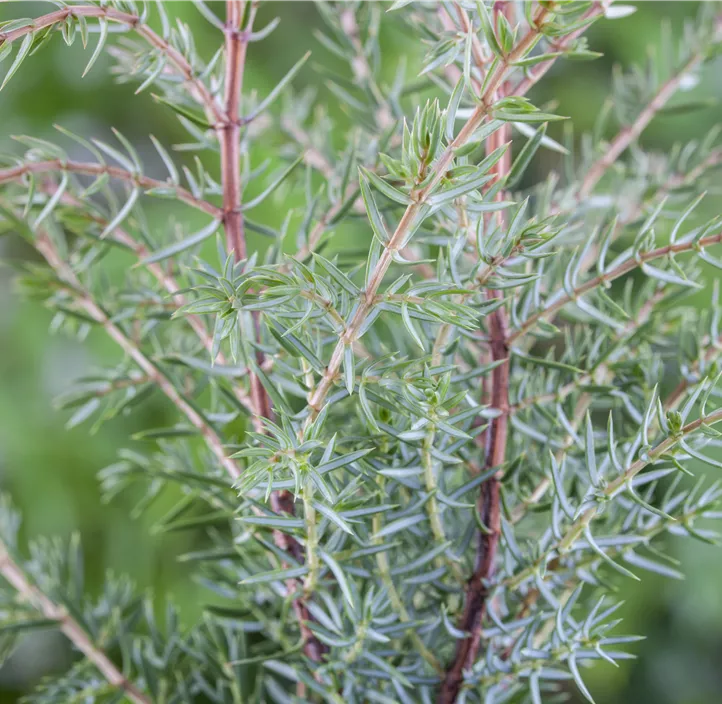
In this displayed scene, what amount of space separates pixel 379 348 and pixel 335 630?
10 cm

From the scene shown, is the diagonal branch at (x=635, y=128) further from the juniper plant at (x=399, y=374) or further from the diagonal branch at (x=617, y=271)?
the diagonal branch at (x=617, y=271)

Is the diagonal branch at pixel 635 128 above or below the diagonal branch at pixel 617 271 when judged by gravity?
above

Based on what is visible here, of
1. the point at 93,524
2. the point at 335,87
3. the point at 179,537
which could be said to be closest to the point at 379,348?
the point at 335,87

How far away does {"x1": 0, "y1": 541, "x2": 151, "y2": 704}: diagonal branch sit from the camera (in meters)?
0.34

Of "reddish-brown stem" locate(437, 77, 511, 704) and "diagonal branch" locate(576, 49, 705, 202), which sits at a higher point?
"diagonal branch" locate(576, 49, 705, 202)

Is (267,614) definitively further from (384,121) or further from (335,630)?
(384,121)

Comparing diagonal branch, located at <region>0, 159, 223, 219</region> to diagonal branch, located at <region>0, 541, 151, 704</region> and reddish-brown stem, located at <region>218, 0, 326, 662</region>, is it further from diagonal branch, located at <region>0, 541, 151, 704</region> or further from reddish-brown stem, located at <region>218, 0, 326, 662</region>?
diagonal branch, located at <region>0, 541, 151, 704</region>

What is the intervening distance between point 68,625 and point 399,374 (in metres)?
0.22

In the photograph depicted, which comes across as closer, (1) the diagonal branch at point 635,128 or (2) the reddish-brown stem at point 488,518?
(2) the reddish-brown stem at point 488,518

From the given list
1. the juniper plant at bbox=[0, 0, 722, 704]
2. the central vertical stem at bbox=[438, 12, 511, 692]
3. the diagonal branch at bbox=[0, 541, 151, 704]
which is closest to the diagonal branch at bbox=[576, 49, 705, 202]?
the juniper plant at bbox=[0, 0, 722, 704]

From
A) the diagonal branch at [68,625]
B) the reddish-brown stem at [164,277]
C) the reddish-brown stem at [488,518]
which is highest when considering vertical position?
the reddish-brown stem at [164,277]

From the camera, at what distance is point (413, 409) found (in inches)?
7.8

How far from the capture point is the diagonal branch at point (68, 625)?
0.34m

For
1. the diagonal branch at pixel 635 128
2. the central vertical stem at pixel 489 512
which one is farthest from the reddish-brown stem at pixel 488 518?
the diagonal branch at pixel 635 128
